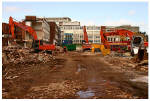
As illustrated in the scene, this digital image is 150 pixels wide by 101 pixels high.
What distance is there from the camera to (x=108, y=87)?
1022 cm

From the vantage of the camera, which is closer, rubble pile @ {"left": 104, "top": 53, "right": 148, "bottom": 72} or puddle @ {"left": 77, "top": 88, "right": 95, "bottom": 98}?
puddle @ {"left": 77, "top": 88, "right": 95, "bottom": 98}

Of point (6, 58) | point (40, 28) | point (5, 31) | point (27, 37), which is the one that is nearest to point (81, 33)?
point (40, 28)

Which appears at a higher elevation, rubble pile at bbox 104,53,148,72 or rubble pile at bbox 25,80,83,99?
rubble pile at bbox 104,53,148,72

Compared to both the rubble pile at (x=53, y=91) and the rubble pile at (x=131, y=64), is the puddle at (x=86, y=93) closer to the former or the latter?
the rubble pile at (x=53, y=91)

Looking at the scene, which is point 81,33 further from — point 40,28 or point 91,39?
point 40,28

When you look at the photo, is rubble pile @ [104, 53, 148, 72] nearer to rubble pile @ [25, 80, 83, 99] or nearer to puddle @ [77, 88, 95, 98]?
puddle @ [77, 88, 95, 98]

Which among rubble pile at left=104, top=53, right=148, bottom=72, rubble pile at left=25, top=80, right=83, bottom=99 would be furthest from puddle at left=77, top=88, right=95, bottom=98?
rubble pile at left=104, top=53, right=148, bottom=72

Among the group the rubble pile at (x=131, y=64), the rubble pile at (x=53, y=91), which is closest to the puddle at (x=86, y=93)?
the rubble pile at (x=53, y=91)

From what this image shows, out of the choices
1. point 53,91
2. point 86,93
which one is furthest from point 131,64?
point 53,91

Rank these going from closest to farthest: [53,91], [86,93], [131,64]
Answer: [86,93] < [53,91] < [131,64]

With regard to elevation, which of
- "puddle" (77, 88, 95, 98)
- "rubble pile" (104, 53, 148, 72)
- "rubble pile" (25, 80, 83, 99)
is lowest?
"puddle" (77, 88, 95, 98)

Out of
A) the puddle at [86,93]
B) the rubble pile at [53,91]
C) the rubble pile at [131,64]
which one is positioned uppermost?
the rubble pile at [131,64]

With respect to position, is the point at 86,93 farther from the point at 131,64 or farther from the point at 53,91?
the point at 131,64

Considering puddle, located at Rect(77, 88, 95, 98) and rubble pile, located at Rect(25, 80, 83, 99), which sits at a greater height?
rubble pile, located at Rect(25, 80, 83, 99)
